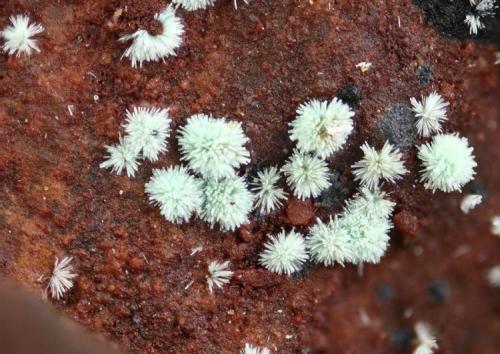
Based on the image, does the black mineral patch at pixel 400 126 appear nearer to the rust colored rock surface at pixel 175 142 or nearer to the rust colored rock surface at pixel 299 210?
the rust colored rock surface at pixel 175 142

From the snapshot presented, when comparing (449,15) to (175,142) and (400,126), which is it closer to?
(400,126)

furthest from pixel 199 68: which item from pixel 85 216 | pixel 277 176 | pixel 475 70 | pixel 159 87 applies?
pixel 475 70

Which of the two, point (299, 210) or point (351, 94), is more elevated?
point (351, 94)

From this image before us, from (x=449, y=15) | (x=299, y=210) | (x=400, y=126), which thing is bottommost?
(x=299, y=210)

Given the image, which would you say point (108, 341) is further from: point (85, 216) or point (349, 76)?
point (349, 76)

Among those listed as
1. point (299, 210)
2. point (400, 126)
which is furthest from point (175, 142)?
point (400, 126)

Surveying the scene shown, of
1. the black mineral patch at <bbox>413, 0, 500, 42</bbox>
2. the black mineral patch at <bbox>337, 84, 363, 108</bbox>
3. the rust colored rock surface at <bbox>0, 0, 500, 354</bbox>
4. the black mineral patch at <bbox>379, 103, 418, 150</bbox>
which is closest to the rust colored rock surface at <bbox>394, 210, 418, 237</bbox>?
the rust colored rock surface at <bbox>0, 0, 500, 354</bbox>

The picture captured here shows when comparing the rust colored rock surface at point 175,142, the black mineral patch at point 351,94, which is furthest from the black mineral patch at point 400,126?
the black mineral patch at point 351,94

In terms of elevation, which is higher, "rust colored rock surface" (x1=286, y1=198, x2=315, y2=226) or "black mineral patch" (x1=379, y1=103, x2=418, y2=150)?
Answer: "black mineral patch" (x1=379, y1=103, x2=418, y2=150)

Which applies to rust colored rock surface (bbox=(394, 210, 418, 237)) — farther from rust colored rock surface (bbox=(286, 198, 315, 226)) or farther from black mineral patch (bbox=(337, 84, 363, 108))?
black mineral patch (bbox=(337, 84, 363, 108))

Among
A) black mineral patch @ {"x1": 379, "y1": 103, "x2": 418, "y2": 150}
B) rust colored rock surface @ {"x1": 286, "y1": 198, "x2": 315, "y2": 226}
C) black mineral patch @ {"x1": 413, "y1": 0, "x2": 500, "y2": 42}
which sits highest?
black mineral patch @ {"x1": 413, "y1": 0, "x2": 500, "y2": 42}

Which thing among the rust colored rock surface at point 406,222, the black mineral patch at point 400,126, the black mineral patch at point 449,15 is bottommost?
the rust colored rock surface at point 406,222
